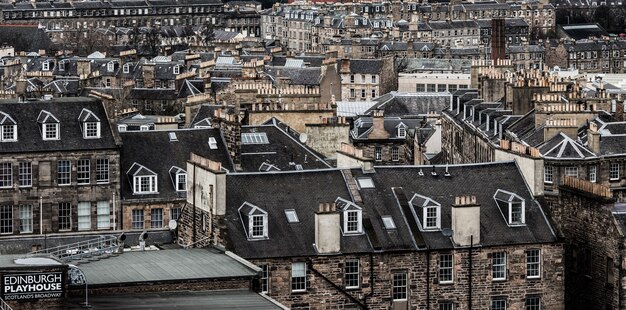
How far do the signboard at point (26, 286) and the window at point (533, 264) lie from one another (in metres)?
19.9

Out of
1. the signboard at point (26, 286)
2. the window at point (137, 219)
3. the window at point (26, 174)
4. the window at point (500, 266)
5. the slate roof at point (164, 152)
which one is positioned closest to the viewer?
the signboard at point (26, 286)

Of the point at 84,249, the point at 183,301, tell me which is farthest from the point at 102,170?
the point at 183,301

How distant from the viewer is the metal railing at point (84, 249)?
63325mm

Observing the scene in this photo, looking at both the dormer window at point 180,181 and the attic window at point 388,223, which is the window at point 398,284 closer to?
the attic window at point 388,223

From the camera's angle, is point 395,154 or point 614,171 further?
point 395,154

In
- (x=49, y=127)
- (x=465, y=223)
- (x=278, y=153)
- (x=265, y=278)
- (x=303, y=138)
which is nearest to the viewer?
(x=265, y=278)

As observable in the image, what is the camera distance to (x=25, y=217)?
83.2 meters

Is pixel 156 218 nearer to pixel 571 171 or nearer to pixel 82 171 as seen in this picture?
pixel 82 171

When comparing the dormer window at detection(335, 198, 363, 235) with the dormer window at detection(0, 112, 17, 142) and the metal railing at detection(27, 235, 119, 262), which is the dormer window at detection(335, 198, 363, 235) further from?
the dormer window at detection(0, 112, 17, 142)

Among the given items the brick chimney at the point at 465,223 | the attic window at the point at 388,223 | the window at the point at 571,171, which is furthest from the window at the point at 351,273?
the window at the point at 571,171

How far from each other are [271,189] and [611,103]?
39913 millimetres

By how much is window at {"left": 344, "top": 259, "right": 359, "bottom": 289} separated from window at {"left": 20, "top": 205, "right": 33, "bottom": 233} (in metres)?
20.6

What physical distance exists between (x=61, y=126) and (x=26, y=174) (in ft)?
8.68

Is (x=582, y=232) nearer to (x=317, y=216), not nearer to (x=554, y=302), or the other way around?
(x=554, y=302)
